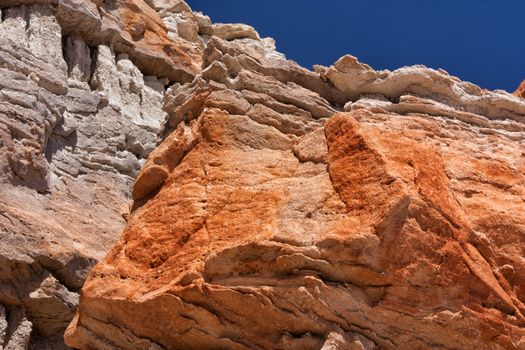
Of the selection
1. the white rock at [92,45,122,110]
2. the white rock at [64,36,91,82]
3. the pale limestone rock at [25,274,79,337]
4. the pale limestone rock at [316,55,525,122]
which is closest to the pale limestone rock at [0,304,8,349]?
the pale limestone rock at [25,274,79,337]

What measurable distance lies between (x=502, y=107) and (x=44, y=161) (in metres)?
11.1

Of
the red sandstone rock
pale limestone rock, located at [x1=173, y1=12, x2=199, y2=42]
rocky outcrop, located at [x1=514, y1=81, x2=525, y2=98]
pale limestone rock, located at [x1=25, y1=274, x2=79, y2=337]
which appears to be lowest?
pale limestone rock, located at [x1=25, y1=274, x2=79, y2=337]

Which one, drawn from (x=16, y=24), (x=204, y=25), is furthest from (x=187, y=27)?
(x=16, y=24)

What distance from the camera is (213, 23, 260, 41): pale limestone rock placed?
39.8m

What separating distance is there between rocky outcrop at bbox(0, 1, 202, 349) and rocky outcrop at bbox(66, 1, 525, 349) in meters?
3.47

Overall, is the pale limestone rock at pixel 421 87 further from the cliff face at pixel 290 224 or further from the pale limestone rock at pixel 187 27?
the pale limestone rock at pixel 187 27

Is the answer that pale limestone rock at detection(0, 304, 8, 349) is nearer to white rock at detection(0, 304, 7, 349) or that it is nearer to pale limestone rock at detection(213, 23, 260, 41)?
white rock at detection(0, 304, 7, 349)

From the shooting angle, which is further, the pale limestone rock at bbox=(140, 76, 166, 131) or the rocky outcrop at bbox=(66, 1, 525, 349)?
the pale limestone rock at bbox=(140, 76, 166, 131)

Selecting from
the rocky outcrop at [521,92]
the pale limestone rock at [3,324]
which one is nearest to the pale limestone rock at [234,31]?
the rocky outcrop at [521,92]

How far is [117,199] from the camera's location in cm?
1962

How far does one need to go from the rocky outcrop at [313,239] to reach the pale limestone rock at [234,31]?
90.0ft

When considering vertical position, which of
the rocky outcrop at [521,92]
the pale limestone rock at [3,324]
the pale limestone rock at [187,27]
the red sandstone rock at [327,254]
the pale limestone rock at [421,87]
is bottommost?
the pale limestone rock at [3,324]

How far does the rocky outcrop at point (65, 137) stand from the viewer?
1427 centimetres

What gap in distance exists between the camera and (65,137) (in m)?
20.6
